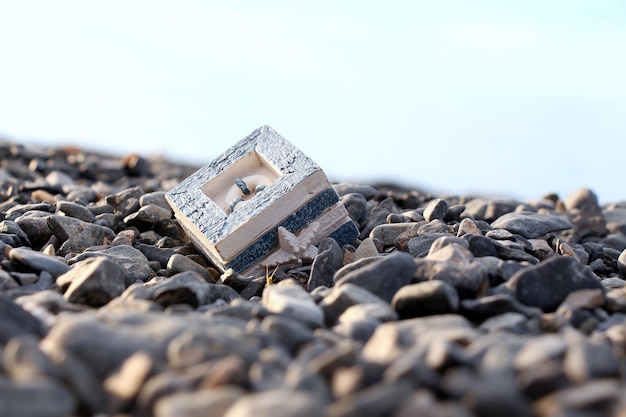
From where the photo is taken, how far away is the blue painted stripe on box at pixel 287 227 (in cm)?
483

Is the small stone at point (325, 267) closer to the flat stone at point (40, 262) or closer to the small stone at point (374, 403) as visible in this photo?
the flat stone at point (40, 262)

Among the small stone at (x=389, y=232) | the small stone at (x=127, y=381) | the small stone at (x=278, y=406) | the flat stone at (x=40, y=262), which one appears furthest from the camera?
the small stone at (x=389, y=232)

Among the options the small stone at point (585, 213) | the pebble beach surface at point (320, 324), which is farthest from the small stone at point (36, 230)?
the small stone at point (585, 213)

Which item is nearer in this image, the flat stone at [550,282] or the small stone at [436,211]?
the flat stone at [550,282]

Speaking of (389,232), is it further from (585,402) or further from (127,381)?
(585,402)

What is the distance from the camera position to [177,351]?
8.80 feet

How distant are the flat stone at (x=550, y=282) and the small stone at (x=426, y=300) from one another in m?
0.38

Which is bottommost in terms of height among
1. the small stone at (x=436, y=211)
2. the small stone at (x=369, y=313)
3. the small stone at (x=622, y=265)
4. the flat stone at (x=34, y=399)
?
the small stone at (x=622, y=265)

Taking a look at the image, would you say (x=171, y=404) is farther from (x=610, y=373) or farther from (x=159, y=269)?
(x=159, y=269)

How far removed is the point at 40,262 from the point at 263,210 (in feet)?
4.03

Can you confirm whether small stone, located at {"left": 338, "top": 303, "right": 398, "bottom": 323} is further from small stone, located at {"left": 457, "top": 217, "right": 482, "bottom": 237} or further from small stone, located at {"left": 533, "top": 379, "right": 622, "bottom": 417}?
small stone, located at {"left": 457, "top": 217, "right": 482, "bottom": 237}

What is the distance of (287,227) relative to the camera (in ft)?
16.1

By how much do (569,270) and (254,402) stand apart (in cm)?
205

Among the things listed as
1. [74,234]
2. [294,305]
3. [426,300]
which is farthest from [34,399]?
[74,234]
